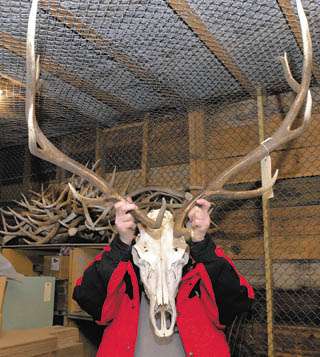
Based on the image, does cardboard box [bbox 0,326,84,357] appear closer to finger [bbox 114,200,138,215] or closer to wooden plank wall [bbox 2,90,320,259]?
finger [bbox 114,200,138,215]

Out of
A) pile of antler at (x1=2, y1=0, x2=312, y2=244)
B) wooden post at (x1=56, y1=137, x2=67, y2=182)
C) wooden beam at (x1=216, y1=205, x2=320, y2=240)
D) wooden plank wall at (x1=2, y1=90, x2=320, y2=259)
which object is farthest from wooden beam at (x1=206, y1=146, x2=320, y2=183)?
wooden post at (x1=56, y1=137, x2=67, y2=182)

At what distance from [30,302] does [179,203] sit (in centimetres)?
134

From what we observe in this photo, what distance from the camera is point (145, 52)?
2746 millimetres

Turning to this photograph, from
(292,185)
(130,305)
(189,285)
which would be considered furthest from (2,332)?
(292,185)

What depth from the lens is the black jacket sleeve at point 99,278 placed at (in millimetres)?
1921

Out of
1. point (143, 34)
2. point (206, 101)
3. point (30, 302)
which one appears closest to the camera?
point (143, 34)

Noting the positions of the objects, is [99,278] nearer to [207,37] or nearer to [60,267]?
[207,37]

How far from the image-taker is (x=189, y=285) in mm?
1994

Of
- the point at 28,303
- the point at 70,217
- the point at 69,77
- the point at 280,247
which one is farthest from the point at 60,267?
the point at 280,247

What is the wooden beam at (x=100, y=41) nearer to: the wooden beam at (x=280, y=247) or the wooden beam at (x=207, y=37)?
the wooden beam at (x=207, y=37)

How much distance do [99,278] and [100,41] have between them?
4.82 ft

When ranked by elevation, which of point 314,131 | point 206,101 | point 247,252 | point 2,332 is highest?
point 206,101

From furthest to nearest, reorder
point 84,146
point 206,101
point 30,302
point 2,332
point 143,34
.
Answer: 1. point 84,146
2. point 206,101
3. point 30,302
4. point 2,332
5. point 143,34

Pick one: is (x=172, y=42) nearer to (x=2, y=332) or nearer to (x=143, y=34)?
(x=143, y=34)
